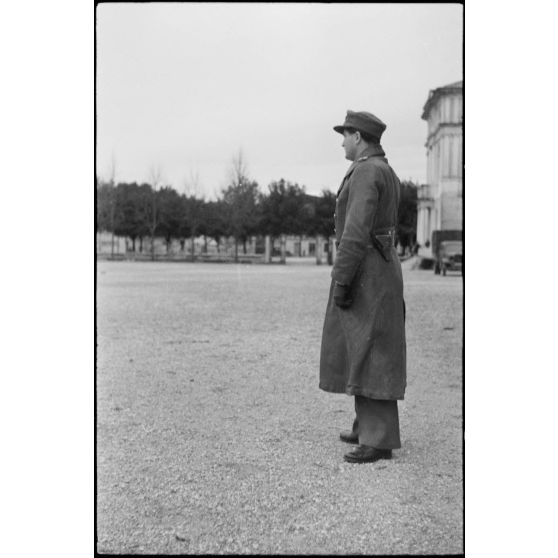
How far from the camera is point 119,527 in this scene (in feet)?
13.3

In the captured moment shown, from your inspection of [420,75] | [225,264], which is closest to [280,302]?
[420,75]

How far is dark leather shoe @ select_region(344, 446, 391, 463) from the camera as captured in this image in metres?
4.92

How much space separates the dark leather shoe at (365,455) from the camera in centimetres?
492

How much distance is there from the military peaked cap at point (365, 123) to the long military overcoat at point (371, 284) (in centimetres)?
11

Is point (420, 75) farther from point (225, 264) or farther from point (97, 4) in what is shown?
point (225, 264)

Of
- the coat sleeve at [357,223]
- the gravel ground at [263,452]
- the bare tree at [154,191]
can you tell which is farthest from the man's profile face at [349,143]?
the gravel ground at [263,452]

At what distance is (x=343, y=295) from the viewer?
4.76 m

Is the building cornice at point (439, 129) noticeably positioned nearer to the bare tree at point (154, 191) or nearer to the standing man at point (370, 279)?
the standing man at point (370, 279)

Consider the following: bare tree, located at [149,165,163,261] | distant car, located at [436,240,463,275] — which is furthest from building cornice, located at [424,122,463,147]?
bare tree, located at [149,165,163,261]

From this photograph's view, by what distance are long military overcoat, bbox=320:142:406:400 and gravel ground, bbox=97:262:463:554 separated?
1.75ft

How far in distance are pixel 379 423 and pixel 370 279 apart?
0.88m

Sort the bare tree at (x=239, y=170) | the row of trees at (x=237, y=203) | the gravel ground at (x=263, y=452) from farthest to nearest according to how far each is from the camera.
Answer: the bare tree at (x=239, y=170), the row of trees at (x=237, y=203), the gravel ground at (x=263, y=452)

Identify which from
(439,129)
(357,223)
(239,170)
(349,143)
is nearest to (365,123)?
(349,143)

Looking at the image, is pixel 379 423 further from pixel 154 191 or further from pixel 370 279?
pixel 154 191
